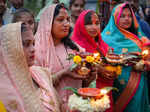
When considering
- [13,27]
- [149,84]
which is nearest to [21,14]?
[13,27]

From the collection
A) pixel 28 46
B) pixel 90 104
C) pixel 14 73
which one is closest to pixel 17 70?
pixel 14 73

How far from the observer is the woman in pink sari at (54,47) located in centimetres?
230

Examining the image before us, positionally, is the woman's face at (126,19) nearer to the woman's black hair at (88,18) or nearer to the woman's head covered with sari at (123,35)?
the woman's head covered with sari at (123,35)

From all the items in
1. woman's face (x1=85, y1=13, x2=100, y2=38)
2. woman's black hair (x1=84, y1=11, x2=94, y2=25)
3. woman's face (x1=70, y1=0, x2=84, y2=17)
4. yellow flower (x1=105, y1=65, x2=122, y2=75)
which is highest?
woman's face (x1=70, y1=0, x2=84, y2=17)

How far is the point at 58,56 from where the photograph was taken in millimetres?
2389

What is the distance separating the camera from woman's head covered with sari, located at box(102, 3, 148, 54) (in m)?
3.41

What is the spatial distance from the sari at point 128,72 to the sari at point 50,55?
48.6 inches

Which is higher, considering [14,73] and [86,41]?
[86,41]

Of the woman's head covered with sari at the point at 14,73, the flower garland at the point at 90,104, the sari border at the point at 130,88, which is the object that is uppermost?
the woman's head covered with sari at the point at 14,73

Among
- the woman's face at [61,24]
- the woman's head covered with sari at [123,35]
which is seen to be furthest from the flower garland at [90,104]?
the woman's head covered with sari at [123,35]

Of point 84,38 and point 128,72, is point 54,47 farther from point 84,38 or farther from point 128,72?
point 128,72

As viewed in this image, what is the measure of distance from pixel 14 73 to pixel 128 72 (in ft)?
7.60

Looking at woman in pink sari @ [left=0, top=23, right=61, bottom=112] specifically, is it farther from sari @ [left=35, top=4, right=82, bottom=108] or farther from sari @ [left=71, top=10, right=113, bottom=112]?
sari @ [left=71, top=10, right=113, bottom=112]

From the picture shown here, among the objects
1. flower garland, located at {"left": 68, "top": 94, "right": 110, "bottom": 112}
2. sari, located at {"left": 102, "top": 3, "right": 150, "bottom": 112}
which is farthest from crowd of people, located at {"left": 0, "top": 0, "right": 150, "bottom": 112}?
flower garland, located at {"left": 68, "top": 94, "right": 110, "bottom": 112}
